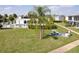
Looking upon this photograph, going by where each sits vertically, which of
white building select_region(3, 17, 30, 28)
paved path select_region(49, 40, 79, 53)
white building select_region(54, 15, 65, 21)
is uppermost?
white building select_region(54, 15, 65, 21)

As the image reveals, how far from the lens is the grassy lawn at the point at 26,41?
3.51 meters

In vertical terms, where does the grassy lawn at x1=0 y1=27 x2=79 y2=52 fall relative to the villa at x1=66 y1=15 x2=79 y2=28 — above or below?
below

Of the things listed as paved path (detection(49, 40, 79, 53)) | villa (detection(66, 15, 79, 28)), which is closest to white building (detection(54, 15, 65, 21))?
villa (detection(66, 15, 79, 28))

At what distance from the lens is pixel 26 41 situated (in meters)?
3.53

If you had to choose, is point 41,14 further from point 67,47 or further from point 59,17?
point 67,47

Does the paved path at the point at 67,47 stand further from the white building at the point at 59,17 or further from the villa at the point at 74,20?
the white building at the point at 59,17

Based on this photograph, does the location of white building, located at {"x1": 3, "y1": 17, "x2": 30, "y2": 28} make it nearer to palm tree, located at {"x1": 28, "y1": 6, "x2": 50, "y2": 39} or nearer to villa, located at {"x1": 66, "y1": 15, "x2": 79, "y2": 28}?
palm tree, located at {"x1": 28, "y1": 6, "x2": 50, "y2": 39}

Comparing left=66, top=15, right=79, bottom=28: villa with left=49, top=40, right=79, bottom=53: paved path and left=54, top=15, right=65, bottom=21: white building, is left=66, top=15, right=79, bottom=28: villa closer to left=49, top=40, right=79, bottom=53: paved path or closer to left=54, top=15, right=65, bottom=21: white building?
left=54, top=15, right=65, bottom=21: white building

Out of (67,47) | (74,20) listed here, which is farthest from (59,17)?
(67,47)

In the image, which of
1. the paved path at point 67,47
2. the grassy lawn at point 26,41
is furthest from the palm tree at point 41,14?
the paved path at point 67,47

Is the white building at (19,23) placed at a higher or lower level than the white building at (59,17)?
lower

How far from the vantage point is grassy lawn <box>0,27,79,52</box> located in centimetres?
351
